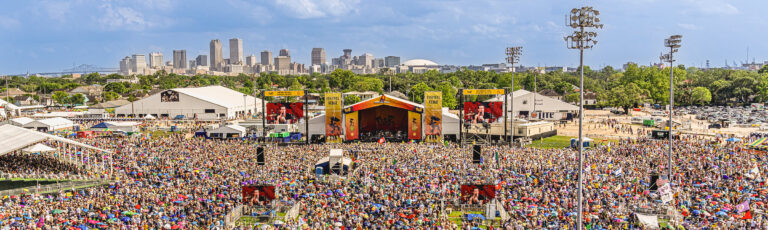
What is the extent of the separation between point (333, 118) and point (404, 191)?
23531mm

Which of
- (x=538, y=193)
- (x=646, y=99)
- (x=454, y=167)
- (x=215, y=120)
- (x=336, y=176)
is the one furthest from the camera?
(x=646, y=99)

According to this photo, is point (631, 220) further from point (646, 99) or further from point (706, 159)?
point (646, 99)

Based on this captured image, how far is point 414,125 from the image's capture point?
46781 millimetres

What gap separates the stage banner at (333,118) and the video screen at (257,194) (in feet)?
78.3

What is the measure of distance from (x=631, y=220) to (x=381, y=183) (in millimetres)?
10238

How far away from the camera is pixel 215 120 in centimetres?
7425

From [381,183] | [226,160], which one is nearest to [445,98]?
[226,160]

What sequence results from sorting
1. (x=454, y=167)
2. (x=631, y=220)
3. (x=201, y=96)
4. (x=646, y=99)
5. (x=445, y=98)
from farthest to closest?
(x=646, y=99) → (x=445, y=98) → (x=201, y=96) → (x=454, y=167) → (x=631, y=220)

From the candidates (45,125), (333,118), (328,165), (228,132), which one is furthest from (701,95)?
(45,125)

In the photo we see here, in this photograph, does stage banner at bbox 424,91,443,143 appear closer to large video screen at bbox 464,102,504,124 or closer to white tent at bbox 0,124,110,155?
large video screen at bbox 464,102,504,124

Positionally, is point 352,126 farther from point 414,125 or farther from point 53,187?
point 53,187

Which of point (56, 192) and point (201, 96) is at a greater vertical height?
point (201, 96)

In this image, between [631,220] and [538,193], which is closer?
[631,220]

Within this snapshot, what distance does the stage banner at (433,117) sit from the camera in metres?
45.8
